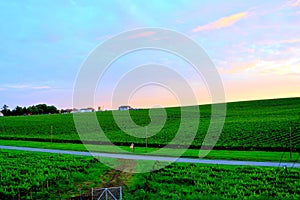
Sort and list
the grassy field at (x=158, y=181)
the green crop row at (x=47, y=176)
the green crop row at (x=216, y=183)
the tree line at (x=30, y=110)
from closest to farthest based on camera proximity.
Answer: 1. the green crop row at (x=216, y=183)
2. the grassy field at (x=158, y=181)
3. the green crop row at (x=47, y=176)
4. the tree line at (x=30, y=110)

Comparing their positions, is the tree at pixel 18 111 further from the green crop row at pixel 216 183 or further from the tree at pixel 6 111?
the green crop row at pixel 216 183

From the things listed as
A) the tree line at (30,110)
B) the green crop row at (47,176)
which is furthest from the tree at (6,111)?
the green crop row at (47,176)

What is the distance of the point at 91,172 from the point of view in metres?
22.5

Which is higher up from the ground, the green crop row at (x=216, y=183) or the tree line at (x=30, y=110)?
the tree line at (x=30, y=110)

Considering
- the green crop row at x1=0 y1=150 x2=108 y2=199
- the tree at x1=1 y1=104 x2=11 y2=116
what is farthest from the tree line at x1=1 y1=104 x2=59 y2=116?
the green crop row at x1=0 y1=150 x2=108 y2=199

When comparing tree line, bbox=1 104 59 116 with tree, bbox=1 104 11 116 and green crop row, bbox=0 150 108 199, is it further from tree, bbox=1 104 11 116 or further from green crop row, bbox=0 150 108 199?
green crop row, bbox=0 150 108 199

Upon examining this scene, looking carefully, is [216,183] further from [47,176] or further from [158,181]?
[47,176]

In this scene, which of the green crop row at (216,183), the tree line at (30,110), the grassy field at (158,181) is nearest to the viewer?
the green crop row at (216,183)

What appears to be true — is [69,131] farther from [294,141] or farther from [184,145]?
[294,141]

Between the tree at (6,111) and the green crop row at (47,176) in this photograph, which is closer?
the green crop row at (47,176)

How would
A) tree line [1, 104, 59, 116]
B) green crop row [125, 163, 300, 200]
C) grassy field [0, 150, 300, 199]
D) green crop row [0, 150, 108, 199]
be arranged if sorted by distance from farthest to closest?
1. tree line [1, 104, 59, 116]
2. green crop row [0, 150, 108, 199]
3. grassy field [0, 150, 300, 199]
4. green crop row [125, 163, 300, 200]

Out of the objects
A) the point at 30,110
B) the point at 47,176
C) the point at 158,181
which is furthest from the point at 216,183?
the point at 30,110

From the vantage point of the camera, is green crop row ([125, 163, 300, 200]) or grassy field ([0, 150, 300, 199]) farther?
grassy field ([0, 150, 300, 199])

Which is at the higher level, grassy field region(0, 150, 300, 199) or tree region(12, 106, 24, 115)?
tree region(12, 106, 24, 115)
